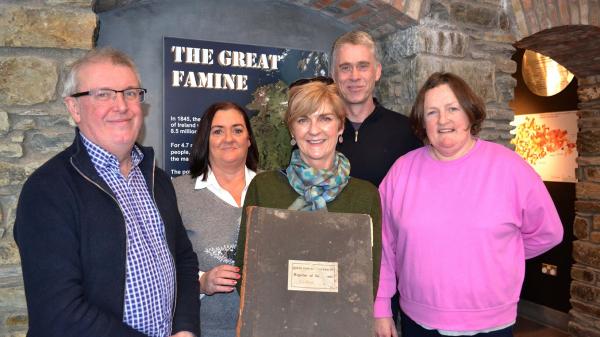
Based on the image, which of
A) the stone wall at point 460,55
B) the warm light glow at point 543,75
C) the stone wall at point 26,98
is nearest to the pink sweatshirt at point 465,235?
the stone wall at point 460,55

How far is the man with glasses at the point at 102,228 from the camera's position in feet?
3.84

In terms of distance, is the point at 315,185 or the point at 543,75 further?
the point at 543,75

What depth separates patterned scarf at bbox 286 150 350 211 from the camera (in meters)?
1.52

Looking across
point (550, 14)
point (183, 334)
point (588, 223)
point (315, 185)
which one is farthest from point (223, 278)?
point (588, 223)

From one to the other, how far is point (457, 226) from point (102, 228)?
1.19 meters

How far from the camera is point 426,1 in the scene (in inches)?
117

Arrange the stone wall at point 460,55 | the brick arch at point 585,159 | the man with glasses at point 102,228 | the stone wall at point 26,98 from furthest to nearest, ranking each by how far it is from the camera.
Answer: the brick arch at point 585,159 → the stone wall at point 460,55 → the stone wall at point 26,98 → the man with glasses at point 102,228

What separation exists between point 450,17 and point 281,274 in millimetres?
2412

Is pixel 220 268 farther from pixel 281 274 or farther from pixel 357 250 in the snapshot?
pixel 357 250

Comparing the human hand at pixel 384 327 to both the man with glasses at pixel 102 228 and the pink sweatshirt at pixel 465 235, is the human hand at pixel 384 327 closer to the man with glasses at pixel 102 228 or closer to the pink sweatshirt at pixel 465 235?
the pink sweatshirt at pixel 465 235

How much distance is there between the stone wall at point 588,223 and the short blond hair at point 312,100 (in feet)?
11.7

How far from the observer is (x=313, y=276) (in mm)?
1300

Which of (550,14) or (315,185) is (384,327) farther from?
(550,14)

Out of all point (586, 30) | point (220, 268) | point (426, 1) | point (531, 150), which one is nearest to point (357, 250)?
point (220, 268)
